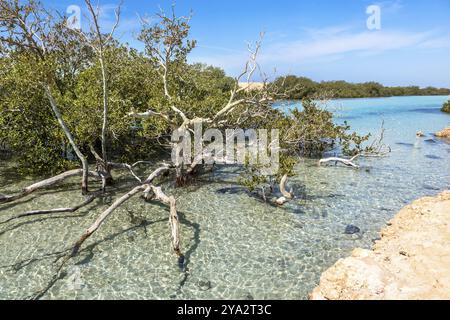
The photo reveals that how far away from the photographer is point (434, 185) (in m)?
15.7

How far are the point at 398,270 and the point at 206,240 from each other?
5.40 meters

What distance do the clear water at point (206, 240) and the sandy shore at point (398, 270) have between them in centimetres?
83

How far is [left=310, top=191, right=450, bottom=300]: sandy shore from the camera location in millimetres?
6527

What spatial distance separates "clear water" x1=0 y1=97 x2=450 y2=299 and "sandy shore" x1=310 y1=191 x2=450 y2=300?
831 millimetres

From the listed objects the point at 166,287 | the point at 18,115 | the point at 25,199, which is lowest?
the point at 166,287

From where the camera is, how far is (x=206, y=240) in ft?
32.6

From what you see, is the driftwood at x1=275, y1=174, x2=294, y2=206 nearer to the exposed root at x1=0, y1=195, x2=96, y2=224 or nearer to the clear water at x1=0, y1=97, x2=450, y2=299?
the clear water at x1=0, y1=97, x2=450, y2=299

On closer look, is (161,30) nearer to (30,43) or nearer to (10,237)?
(30,43)

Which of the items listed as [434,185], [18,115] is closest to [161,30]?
[18,115]

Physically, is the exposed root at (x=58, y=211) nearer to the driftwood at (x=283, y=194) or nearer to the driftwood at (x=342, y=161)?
the driftwood at (x=283, y=194)

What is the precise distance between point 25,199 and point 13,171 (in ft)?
15.0

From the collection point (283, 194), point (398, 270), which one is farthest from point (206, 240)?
point (398, 270)

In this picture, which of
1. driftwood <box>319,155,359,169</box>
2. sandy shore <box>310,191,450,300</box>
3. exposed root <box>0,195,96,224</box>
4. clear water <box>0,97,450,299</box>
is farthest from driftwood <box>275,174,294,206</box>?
exposed root <box>0,195,96,224</box>
